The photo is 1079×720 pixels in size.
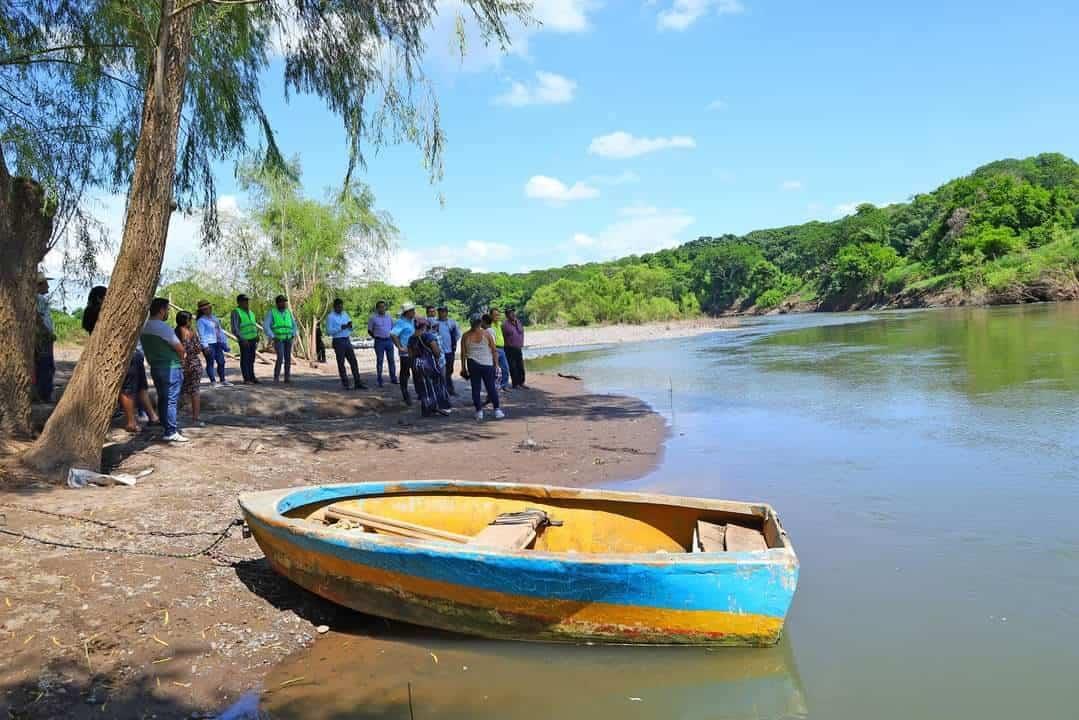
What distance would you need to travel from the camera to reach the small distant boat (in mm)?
4113

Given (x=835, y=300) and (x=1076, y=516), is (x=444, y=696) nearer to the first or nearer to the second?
(x=1076, y=516)

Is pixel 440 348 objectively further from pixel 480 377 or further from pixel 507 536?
pixel 507 536

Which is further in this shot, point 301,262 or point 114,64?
point 301,262

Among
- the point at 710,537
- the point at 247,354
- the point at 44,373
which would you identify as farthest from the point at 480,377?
the point at 710,537

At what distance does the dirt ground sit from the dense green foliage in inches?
775

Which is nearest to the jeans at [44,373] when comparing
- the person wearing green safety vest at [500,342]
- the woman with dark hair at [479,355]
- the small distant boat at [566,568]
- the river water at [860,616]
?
the woman with dark hair at [479,355]

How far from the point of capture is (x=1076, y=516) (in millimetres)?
6469

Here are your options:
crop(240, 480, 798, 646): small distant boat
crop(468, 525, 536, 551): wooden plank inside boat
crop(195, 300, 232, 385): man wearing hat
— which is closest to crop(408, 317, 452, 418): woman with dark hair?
crop(195, 300, 232, 385): man wearing hat

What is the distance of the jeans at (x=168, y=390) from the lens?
27.4ft

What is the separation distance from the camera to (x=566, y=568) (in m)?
4.18

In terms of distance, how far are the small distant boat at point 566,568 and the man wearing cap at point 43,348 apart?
6.06 m

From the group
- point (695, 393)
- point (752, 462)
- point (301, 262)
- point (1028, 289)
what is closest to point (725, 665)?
point (752, 462)

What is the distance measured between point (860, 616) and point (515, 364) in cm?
1205

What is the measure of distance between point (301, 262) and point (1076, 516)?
2528 centimetres
